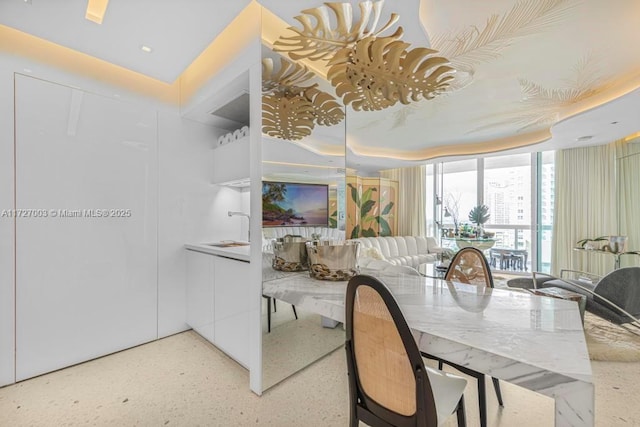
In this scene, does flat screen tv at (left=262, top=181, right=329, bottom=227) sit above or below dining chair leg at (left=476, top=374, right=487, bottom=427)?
above

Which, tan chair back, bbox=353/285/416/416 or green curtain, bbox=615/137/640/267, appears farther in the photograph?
green curtain, bbox=615/137/640/267

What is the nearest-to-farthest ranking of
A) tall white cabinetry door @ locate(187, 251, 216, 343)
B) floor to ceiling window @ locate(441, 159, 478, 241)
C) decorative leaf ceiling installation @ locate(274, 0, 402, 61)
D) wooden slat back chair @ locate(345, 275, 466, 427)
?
1. wooden slat back chair @ locate(345, 275, 466, 427)
2. decorative leaf ceiling installation @ locate(274, 0, 402, 61)
3. tall white cabinetry door @ locate(187, 251, 216, 343)
4. floor to ceiling window @ locate(441, 159, 478, 241)

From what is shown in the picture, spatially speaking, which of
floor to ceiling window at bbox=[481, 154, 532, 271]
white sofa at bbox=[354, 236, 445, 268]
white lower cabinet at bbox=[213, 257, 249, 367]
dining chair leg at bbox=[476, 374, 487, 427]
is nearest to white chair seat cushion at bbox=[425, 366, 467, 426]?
dining chair leg at bbox=[476, 374, 487, 427]

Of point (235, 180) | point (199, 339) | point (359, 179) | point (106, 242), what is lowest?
point (199, 339)

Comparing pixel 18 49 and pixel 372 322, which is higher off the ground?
pixel 18 49

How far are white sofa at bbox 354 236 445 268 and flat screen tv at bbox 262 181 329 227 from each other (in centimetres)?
274

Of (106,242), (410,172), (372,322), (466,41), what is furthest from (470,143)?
(106,242)

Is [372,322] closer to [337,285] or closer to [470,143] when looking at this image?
[337,285]

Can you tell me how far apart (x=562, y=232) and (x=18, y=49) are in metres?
8.02

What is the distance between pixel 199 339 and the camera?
106 inches

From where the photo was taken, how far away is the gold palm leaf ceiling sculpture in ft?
5.23

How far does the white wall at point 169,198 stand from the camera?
1.93 metres

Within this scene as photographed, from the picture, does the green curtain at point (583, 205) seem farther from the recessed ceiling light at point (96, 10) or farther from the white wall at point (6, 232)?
the white wall at point (6, 232)

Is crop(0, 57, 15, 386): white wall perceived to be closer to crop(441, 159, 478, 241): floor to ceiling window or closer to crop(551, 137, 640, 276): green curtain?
crop(441, 159, 478, 241): floor to ceiling window
